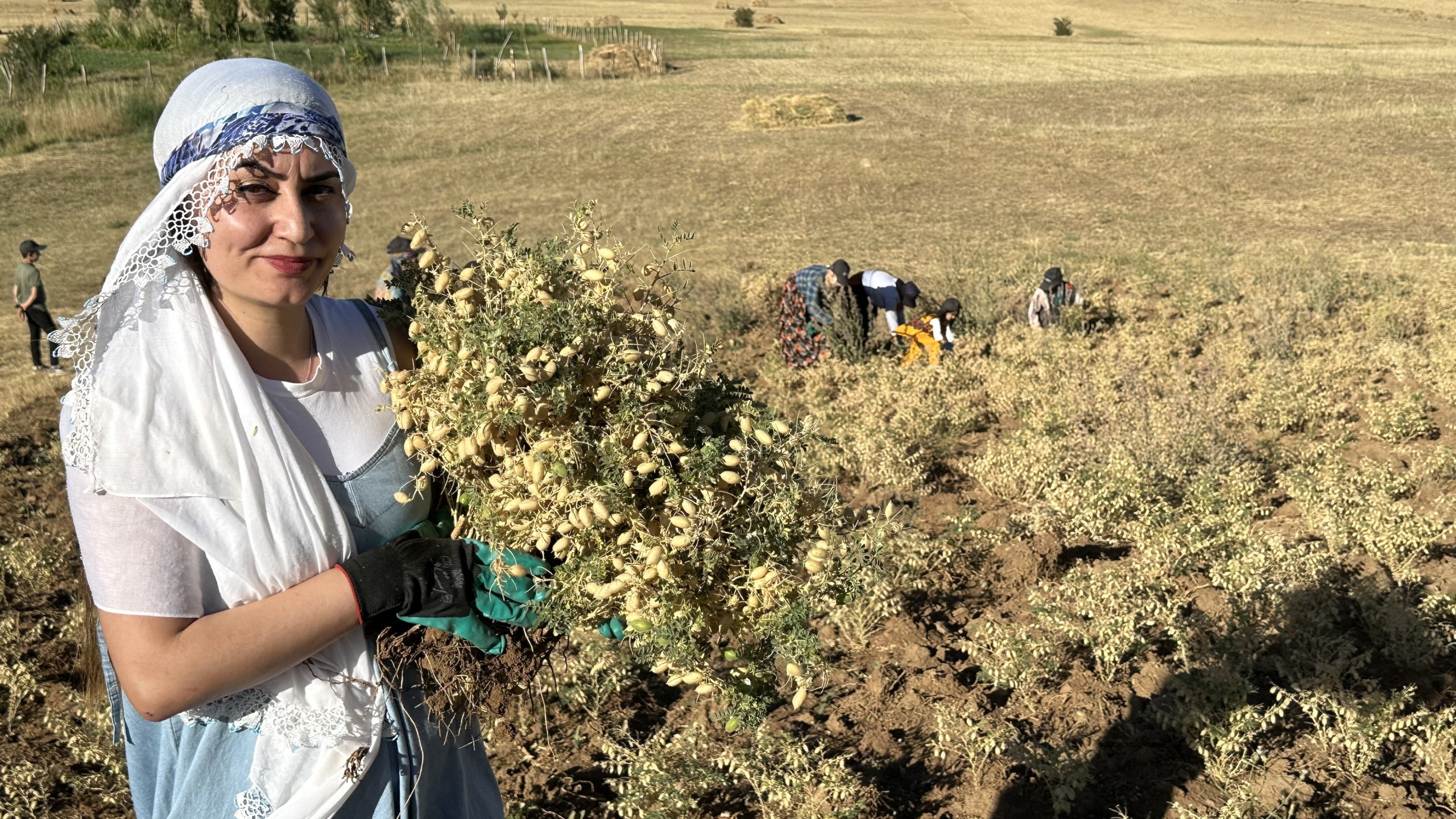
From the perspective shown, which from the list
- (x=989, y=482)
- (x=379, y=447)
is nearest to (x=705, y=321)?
(x=989, y=482)

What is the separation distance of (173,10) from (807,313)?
30.4m

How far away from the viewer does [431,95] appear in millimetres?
25688

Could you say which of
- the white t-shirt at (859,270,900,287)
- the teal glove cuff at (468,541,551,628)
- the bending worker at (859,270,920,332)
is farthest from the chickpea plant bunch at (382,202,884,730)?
the white t-shirt at (859,270,900,287)

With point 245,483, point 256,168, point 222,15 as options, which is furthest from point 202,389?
point 222,15

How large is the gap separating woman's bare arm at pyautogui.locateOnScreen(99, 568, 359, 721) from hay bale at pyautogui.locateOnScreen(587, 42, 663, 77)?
92.8 feet

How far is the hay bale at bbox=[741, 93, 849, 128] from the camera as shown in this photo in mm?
21672

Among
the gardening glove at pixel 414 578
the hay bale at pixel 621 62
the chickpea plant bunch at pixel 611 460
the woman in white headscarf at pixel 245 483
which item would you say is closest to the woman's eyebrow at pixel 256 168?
the woman in white headscarf at pixel 245 483

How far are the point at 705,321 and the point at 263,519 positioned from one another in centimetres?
809

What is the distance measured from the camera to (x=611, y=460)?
1712 mm

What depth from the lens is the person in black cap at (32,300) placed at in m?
9.50

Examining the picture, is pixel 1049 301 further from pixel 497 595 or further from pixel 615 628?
pixel 497 595

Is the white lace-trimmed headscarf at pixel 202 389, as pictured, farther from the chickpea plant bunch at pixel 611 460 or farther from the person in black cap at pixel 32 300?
the person in black cap at pixel 32 300

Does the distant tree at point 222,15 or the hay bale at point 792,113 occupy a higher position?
the distant tree at point 222,15

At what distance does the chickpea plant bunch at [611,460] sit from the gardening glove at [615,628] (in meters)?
0.02
